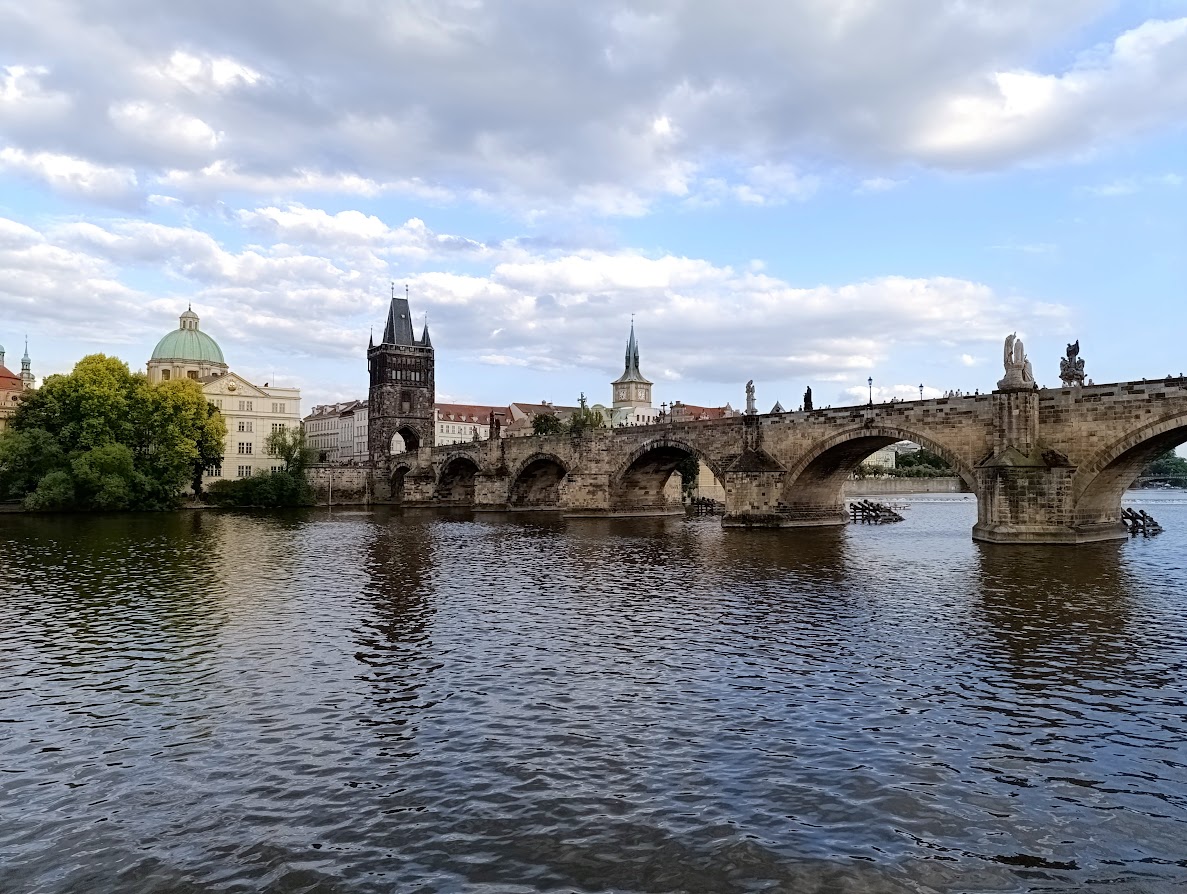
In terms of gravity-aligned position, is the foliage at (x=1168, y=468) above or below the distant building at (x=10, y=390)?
below

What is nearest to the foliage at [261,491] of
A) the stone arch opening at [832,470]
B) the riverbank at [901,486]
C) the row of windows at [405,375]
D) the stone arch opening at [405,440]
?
the stone arch opening at [405,440]

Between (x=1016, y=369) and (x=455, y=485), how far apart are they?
219 ft

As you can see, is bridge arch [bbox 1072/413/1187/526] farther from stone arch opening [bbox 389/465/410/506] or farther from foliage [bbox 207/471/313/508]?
stone arch opening [bbox 389/465/410/506]

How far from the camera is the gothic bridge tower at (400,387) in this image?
10831 cm

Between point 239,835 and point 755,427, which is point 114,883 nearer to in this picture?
point 239,835

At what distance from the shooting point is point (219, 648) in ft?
56.4

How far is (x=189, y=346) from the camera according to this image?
109875 millimetres

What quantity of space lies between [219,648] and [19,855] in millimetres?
9216

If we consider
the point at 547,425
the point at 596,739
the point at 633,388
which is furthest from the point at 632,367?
the point at 596,739

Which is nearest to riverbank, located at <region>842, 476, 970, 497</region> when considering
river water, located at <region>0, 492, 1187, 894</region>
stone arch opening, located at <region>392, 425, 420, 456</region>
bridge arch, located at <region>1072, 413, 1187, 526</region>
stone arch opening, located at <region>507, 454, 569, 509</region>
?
stone arch opening, located at <region>507, 454, 569, 509</region>

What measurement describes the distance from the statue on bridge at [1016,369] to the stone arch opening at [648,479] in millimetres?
24013

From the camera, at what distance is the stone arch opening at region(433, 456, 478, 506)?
296 feet

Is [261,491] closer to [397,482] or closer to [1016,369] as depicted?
[397,482]

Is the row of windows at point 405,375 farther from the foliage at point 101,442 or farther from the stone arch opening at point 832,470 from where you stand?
the stone arch opening at point 832,470
